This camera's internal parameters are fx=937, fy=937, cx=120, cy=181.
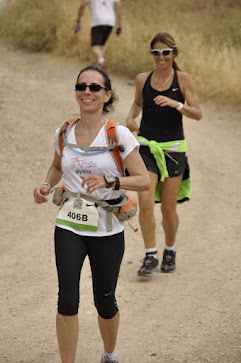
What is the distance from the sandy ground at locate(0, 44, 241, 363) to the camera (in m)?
5.99

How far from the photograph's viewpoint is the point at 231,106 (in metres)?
13.7

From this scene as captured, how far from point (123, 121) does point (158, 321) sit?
6424 mm

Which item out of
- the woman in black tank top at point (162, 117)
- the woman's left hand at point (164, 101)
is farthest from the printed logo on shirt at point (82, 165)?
the woman in black tank top at point (162, 117)

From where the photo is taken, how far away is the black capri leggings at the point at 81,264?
16.2 ft

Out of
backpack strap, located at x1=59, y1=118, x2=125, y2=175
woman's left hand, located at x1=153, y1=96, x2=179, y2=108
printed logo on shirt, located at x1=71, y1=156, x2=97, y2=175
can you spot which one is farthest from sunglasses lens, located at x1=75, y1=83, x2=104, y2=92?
woman's left hand, located at x1=153, y1=96, x2=179, y2=108

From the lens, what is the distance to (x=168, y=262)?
7.62m

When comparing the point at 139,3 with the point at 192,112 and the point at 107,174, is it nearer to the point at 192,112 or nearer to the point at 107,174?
the point at 192,112

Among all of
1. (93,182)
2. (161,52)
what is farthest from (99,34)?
(93,182)

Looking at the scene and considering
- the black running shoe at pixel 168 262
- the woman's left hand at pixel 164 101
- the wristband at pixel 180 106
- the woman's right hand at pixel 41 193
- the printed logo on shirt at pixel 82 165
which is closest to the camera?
the printed logo on shirt at pixel 82 165

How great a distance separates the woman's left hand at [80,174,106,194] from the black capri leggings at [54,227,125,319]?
40 centimetres

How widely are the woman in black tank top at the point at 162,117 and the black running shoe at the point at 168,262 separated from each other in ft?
0.79

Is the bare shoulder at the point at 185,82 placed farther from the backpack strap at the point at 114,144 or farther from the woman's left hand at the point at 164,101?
the backpack strap at the point at 114,144

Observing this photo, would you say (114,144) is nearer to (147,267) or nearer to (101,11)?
(147,267)

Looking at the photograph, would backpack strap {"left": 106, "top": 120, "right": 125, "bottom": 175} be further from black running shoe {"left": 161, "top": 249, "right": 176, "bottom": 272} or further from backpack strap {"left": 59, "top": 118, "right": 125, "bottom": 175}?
black running shoe {"left": 161, "top": 249, "right": 176, "bottom": 272}
